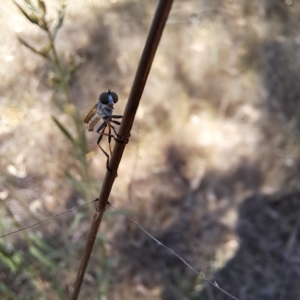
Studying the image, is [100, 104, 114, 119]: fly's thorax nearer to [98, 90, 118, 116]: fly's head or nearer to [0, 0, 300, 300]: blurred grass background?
[98, 90, 118, 116]: fly's head

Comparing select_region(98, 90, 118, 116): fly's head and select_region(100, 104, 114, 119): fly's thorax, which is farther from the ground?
select_region(98, 90, 118, 116): fly's head

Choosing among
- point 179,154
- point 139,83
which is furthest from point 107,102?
point 179,154

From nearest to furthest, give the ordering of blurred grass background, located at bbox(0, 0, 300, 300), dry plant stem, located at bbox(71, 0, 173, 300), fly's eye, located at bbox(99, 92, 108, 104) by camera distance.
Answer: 1. dry plant stem, located at bbox(71, 0, 173, 300)
2. fly's eye, located at bbox(99, 92, 108, 104)
3. blurred grass background, located at bbox(0, 0, 300, 300)

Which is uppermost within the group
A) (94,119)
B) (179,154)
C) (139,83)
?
(139,83)

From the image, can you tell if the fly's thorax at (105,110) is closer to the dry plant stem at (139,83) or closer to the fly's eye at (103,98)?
the fly's eye at (103,98)

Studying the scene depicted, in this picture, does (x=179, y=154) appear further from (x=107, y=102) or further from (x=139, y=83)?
(x=139, y=83)

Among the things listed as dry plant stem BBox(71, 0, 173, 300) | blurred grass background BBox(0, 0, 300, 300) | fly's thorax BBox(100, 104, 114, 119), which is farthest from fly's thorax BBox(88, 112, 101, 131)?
blurred grass background BBox(0, 0, 300, 300)

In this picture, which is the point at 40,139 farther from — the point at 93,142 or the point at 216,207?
the point at 216,207

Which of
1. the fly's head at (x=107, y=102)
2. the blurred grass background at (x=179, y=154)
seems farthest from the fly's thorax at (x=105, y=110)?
the blurred grass background at (x=179, y=154)

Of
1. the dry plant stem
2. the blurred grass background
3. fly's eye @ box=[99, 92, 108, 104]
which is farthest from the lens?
the blurred grass background

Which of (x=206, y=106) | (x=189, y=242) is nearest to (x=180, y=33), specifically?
(x=206, y=106)
